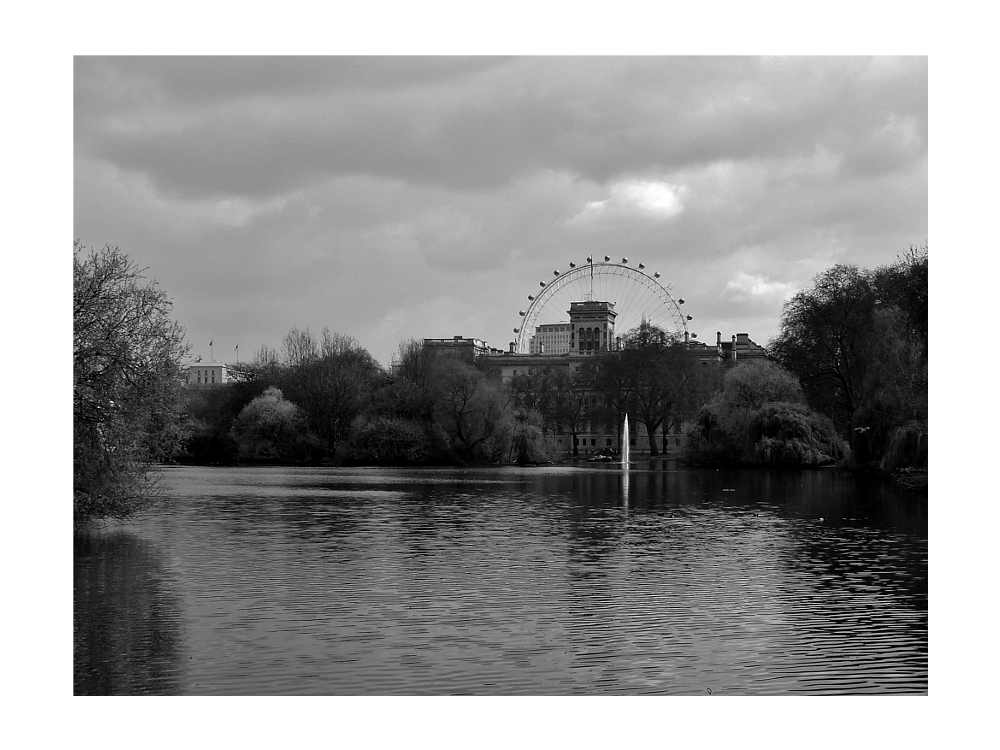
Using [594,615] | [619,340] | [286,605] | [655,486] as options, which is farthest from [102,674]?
[619,340]

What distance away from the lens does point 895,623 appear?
46.1 ft

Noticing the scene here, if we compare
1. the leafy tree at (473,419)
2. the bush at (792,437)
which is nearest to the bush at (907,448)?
the bush at (792,437)

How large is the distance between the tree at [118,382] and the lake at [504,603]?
1.31 meters

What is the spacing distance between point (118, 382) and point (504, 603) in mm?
8687

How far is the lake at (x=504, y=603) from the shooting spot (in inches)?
445

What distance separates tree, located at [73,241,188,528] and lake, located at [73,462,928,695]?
131 centimetres

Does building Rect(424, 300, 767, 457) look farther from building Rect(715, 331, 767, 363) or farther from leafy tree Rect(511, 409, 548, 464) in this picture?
leafy tree Rect(511, 409, 548, 464)

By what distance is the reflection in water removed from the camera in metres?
11.0

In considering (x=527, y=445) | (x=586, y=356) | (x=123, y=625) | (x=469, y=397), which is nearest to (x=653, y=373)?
(x=527, y=445)

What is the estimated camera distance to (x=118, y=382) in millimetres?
19781

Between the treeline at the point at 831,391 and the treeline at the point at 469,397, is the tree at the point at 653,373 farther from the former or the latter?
the treeline at the point at 831,391

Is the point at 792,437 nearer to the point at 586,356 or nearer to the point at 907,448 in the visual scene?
the point at 907,448

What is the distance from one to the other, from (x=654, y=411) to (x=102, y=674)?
3094 inches
